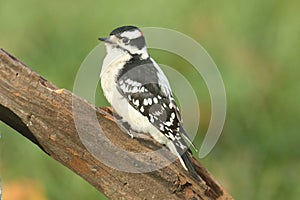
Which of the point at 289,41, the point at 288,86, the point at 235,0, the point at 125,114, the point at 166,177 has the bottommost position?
the point at 166,177

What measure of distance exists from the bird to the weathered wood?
7.6 inches

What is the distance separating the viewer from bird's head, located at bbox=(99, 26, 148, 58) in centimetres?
499

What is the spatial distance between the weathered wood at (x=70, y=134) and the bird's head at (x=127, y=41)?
71cm

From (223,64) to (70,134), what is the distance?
3.47m

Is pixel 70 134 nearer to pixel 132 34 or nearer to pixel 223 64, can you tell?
pixel 132 34

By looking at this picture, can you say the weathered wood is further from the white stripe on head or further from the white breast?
the white stripe on head

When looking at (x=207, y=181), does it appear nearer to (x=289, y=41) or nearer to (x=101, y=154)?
(x=101, y=154)

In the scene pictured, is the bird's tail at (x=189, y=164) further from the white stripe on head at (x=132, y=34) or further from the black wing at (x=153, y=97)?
the white stripe on head at (x=132, y=34)

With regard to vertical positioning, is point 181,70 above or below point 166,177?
above

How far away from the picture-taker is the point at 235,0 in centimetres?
850

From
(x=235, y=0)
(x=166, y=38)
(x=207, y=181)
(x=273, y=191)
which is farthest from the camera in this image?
A: (x=235, y=0)

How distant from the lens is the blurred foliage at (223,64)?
6461mm

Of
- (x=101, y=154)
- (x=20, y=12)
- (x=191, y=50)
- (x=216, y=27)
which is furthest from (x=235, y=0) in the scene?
(x=101, y=154)

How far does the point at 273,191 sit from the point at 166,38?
4.81 ft
